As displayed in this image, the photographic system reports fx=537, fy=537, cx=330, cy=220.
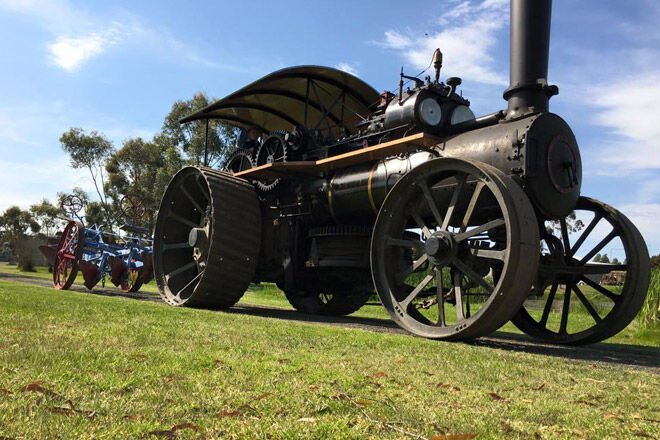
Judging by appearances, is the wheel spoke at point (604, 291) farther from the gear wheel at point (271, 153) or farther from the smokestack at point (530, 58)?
the gear wheel at point (271, 153)

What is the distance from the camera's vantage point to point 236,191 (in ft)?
29.6

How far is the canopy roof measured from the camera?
9.55 m

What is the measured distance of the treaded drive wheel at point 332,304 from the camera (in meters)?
10.4

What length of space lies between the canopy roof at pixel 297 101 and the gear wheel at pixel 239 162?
1.09 meters

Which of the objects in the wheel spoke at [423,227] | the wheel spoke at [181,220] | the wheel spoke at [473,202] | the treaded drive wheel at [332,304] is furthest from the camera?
the treaded drive wheel at [332,304]

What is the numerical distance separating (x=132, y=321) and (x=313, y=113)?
7067mm

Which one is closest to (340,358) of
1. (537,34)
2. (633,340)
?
(537,34)

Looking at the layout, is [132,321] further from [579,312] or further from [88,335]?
[579,312]

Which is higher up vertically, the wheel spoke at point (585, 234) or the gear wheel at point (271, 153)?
the gear wheel at point (271, 153)

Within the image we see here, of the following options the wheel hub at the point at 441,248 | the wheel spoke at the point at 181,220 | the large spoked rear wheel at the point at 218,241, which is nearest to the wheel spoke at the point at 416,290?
the wheel hub at the point at 441,248

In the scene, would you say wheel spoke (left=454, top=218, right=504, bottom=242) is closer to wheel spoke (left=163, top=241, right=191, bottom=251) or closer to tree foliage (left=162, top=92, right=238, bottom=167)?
wheel spoke (left=163, top=241, right=191, bottom=251)

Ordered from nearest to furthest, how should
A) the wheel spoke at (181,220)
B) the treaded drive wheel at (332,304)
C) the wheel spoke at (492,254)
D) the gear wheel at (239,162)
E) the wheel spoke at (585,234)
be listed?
the wheel spoke at (492,254) → the wheel spoke at (585,234) → the gear wheel at (239,162) → the wheel spoke at (181,220) → the treaded drive wheel at (332,304)

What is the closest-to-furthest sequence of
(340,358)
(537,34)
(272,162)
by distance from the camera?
(340,358) → (537,34) → (272,162)

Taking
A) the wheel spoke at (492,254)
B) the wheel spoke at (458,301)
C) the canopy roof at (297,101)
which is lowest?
the wheel spoke at (458,301)
